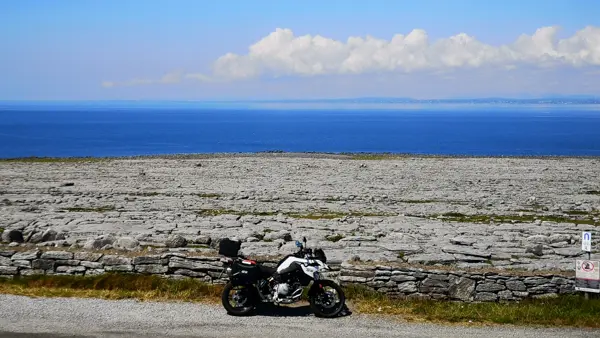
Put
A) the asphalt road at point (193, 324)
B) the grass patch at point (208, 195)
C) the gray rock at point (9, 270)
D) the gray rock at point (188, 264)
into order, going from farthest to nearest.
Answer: the grass patch at point (208, 195)
the gray rock at point (9, 270)
the gray rock at point (188, 264)
the asphalt road at point (193, 324)

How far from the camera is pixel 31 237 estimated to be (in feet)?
71.9

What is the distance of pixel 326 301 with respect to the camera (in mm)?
14148

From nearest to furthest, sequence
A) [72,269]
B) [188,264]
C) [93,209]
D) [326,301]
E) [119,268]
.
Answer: [326,301], [188,264], [119,268], [72,269], [93,209]

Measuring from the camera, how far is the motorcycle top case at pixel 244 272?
46.4 feet

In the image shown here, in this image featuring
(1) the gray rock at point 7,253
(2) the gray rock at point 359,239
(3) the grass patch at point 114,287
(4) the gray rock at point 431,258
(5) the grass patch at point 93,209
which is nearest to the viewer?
(3) the grass patch at point 114,287

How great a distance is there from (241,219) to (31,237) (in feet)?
35.3

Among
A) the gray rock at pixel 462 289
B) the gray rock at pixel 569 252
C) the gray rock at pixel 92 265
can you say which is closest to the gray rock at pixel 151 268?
the gray rock at pixel 92 265

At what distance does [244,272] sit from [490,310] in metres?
5.41

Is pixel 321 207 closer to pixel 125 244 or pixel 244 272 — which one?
pixel 125 244

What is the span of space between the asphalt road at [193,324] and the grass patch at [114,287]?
615mm

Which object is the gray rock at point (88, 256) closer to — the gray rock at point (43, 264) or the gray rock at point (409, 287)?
the gray rock at point (43, 264)

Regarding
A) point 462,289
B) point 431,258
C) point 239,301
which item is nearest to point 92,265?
point 239,301

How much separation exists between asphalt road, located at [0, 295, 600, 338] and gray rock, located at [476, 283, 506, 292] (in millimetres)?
1645

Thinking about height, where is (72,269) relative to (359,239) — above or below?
above
